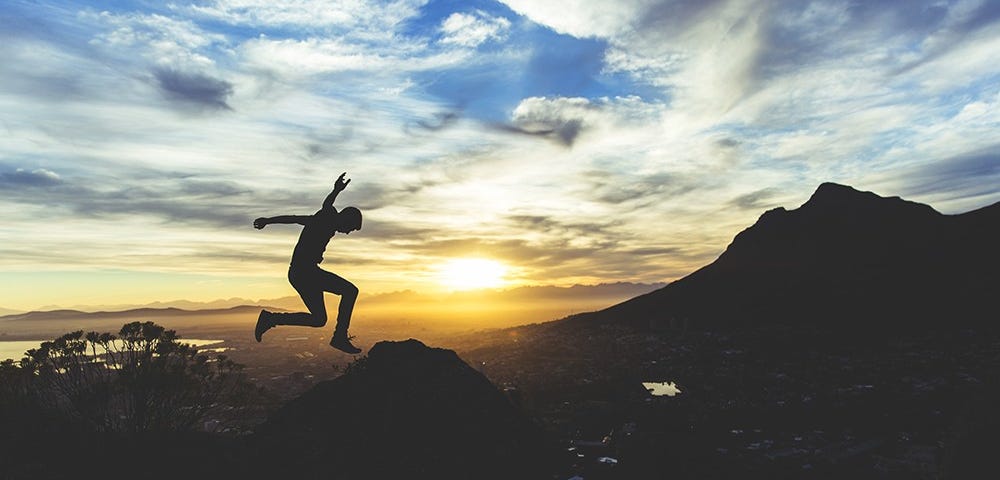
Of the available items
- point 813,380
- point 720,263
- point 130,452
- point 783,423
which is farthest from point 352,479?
point 720,263

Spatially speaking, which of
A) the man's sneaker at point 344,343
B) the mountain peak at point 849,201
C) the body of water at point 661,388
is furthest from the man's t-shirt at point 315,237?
the mountain peak at point 849,201

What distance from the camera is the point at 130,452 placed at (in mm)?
7898

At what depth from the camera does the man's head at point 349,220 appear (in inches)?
296

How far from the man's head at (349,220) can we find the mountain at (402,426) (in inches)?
147

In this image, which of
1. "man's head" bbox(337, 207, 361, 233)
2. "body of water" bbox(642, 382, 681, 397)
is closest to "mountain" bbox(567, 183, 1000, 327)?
"body of water" bbox(642, 382, 681, 397)

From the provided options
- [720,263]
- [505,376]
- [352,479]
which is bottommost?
[505,376]

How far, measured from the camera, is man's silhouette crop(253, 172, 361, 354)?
24.7ft

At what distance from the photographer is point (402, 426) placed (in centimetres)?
923

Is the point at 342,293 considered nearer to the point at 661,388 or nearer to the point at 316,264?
the point at 316,264

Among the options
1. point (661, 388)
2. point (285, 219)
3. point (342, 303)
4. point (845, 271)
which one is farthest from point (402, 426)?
point (845, 271)

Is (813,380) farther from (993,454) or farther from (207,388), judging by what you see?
(207,388)

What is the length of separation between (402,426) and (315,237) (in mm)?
3851

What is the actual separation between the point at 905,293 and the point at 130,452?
227ft

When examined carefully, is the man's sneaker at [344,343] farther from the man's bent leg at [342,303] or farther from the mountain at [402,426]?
the mountain at [402,426]
